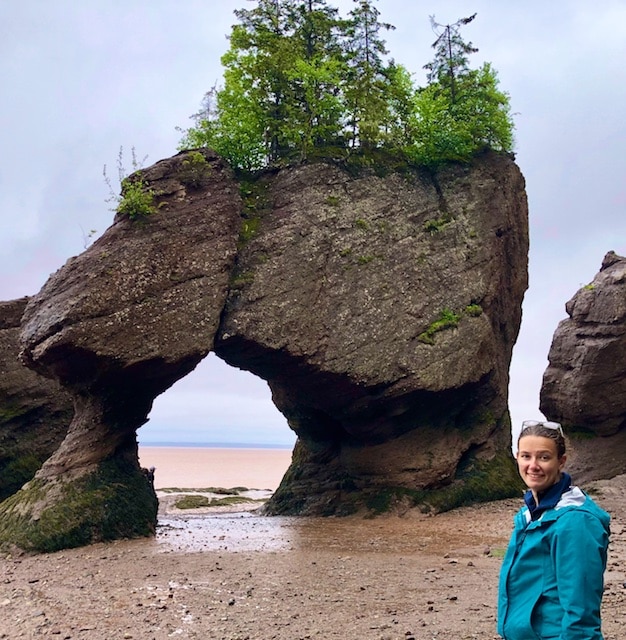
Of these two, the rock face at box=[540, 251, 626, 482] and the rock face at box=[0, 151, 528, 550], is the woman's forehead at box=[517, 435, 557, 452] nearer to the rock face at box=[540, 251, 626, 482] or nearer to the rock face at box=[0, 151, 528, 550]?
the rock face at box=[0, 151, 528, 550]

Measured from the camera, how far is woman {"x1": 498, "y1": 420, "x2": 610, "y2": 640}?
4.57 metres

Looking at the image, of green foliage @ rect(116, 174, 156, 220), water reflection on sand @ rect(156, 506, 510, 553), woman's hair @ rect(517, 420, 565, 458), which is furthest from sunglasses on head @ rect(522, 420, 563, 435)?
green foliage @ rect(116, 174, 156, 220)

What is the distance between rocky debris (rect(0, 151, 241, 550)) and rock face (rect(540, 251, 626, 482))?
14.4m

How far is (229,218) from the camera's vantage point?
67.6ft

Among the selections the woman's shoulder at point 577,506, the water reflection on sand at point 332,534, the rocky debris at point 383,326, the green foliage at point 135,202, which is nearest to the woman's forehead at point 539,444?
the woman's shoulder at point 577,506

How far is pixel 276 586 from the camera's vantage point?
11.9 meters

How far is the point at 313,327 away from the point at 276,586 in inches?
369

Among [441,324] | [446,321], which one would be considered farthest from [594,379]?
[441,324]

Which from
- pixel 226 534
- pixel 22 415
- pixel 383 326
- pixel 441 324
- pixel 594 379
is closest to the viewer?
pixel 226 534

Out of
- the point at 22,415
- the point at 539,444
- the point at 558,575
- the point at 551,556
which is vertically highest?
the point at 22,415

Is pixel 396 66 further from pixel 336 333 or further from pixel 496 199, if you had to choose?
pixel 336 333

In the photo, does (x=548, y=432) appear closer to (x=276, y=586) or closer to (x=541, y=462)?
(x=541, y=462)

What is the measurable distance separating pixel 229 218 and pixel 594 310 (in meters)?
14.7

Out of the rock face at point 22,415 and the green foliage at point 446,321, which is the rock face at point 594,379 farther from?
the rock face at point 22,415
